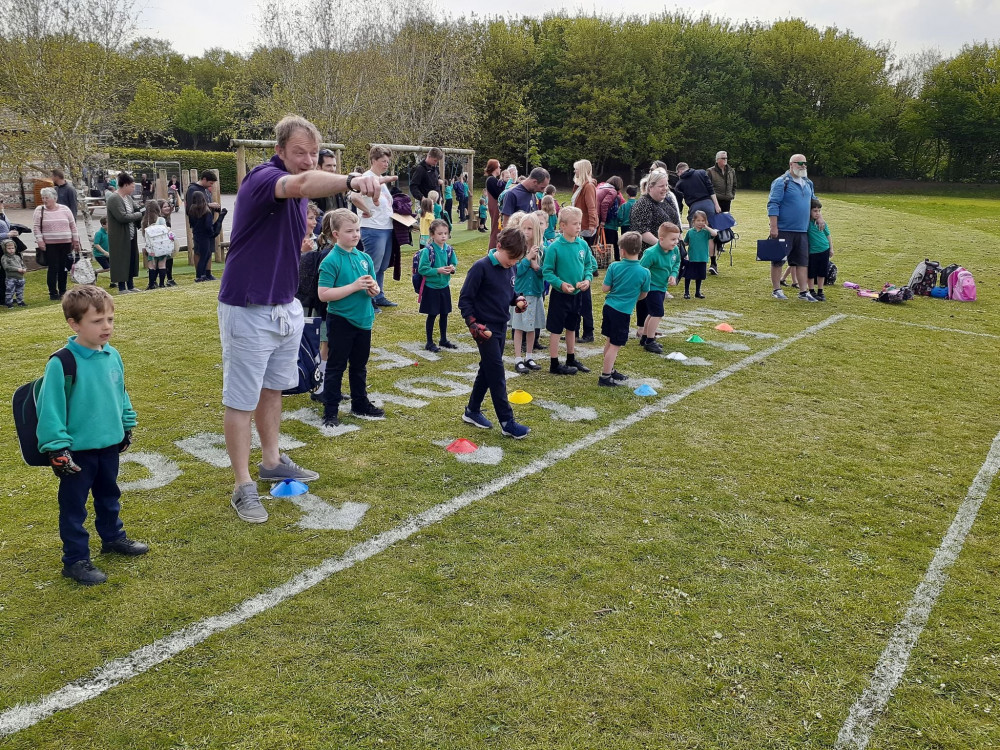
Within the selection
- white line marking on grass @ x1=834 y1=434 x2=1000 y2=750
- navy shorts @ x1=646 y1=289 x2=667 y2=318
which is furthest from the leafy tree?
white line marking on grass @ x1=834 y1=434 x2=1000 y2=750

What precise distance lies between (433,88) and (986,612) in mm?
36999

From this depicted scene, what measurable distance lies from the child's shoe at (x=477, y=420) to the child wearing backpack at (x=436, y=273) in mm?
2524

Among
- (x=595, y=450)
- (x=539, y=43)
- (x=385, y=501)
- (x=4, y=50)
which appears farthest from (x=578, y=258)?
(x=539, y=43)

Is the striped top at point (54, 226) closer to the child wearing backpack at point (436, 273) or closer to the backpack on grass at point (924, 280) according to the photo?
the child wearing backpack at point (436, 273)

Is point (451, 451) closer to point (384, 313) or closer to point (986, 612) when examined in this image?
Answer: point (986, 612)

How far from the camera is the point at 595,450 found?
19.1ft

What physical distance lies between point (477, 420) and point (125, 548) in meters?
2.96

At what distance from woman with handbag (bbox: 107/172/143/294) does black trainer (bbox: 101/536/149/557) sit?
996 centimetres

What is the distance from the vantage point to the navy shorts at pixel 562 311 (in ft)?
25.0

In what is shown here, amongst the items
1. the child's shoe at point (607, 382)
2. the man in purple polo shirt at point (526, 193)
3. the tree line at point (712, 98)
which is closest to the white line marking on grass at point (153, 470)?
the child's shoe at point (607, 382)

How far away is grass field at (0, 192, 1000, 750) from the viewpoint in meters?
2.94

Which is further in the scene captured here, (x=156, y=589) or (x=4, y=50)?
(x=4, y=50)

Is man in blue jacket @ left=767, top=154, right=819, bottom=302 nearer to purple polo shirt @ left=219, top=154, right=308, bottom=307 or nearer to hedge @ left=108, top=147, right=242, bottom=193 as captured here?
purple polo shirt @ left=219, top=154, right=308, bottom=307

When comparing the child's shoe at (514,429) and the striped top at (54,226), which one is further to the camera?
the striped top at (54,226)
